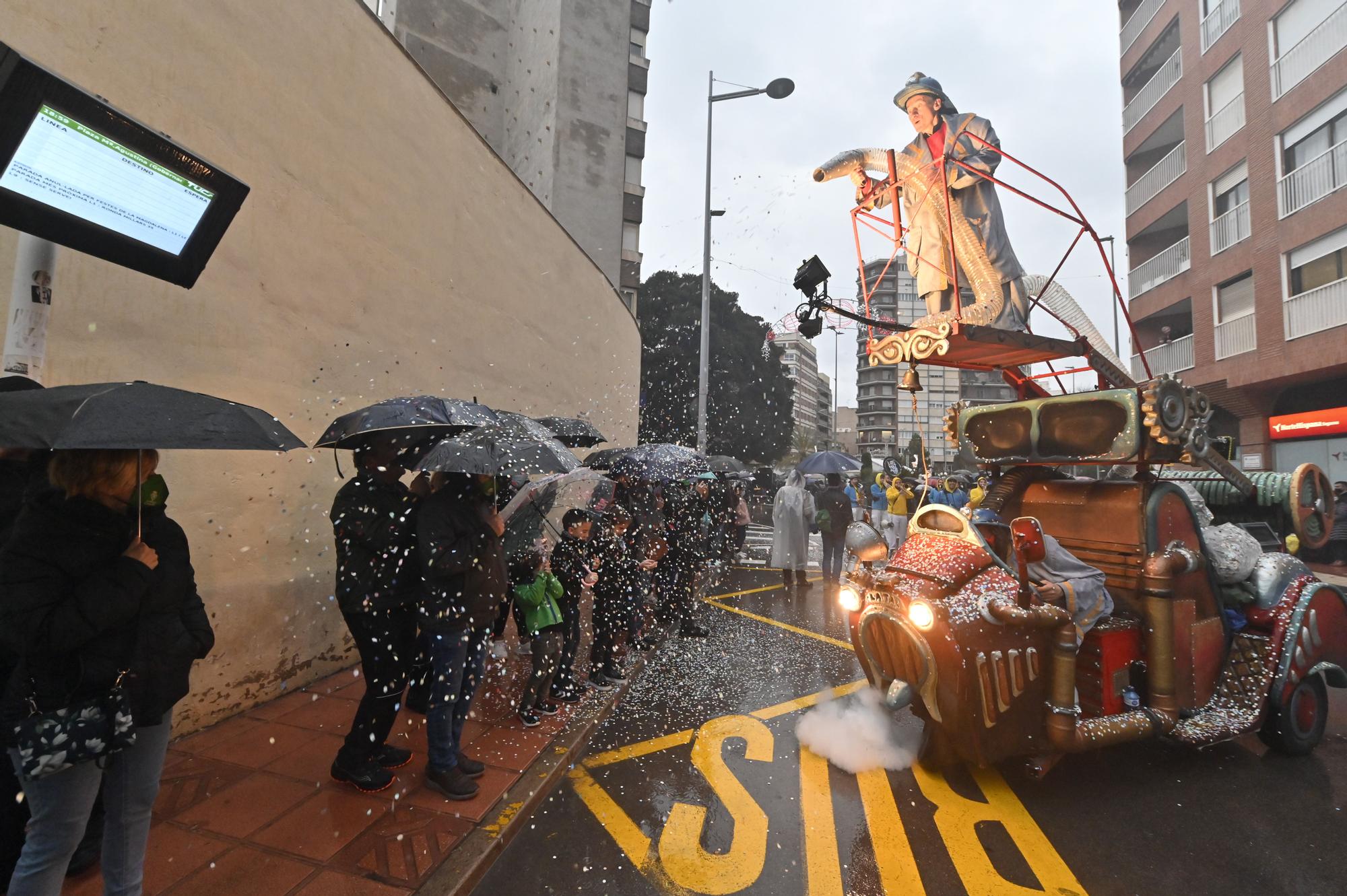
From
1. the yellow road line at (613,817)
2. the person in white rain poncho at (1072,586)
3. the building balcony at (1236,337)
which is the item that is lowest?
the yellow road line at (613,817)

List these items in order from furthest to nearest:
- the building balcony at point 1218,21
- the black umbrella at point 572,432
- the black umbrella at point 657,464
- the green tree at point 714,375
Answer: the green tree at point 714,375 → the building balcony at point 1218,21 → the black umbrella at point 572,432 → the black umbrella at point 657,464

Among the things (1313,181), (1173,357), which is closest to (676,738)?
(1313,181)

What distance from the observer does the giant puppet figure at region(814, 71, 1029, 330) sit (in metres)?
4.99

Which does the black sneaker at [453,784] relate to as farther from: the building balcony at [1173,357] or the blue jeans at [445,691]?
the building balcony at [1173,357]

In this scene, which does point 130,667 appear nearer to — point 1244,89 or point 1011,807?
point 1011,807

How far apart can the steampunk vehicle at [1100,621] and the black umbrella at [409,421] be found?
8.29 feet

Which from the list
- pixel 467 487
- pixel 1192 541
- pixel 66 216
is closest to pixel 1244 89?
pixel 1192 541

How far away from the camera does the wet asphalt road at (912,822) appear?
288 centimetres

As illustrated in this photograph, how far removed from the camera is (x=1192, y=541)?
4.13 m

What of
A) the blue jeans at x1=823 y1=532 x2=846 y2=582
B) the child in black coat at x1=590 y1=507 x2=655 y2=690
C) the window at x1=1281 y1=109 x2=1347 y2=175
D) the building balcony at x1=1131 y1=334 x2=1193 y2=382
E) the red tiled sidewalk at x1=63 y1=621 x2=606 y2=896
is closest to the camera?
the red tiled sidewalk at x1=63 y1=621 x2=606 y2=896

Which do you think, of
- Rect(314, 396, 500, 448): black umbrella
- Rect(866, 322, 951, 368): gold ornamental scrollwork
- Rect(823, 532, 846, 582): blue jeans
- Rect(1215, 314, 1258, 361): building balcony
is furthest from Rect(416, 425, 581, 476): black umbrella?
Rect(1215, 314, 1258, 361): building balcony

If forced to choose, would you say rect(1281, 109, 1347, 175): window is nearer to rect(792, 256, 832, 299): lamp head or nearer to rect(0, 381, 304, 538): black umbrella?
rect(792, 256, 832, 299): lamp head

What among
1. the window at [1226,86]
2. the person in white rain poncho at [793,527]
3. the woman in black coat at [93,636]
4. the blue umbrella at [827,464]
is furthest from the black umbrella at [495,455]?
the window at [1226,86]

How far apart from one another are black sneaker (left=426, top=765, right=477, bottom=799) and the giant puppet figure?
436 centimetres
